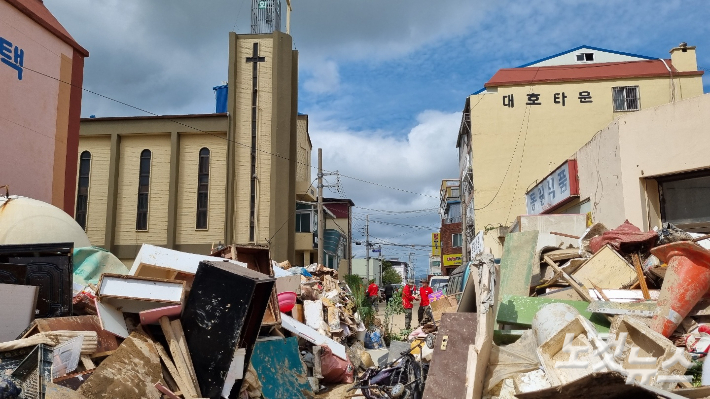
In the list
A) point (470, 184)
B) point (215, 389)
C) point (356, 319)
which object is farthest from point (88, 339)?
point (470, 184)

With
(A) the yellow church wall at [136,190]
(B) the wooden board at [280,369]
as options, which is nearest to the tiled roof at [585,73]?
(A) the yellow church wall at [136,190]

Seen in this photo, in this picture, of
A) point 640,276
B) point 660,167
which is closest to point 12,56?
point 640,276

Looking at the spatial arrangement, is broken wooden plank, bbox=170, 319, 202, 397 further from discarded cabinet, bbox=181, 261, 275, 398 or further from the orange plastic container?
the orange plastic container

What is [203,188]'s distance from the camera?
23797mm

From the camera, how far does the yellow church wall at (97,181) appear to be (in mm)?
23962

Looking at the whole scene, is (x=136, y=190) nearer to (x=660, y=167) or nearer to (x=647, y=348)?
(x=660, y=167)

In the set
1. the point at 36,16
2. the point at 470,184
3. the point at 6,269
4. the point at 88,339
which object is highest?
the point at 36,16

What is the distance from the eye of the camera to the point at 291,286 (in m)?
9.45

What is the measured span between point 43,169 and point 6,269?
892 centimetres

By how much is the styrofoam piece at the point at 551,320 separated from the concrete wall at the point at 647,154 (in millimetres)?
5989

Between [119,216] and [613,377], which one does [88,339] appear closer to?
[613,377]

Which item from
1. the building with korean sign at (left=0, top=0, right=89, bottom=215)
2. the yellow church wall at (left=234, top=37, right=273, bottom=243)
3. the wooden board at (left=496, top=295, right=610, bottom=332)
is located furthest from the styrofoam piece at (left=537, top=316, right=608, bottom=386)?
the yellow church wall at (left=234, top=37, right=273, bottom=243)

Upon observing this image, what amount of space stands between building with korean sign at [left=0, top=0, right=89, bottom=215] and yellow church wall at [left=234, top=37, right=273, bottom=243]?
28.4ft

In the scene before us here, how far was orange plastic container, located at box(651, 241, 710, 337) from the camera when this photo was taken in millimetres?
5402
